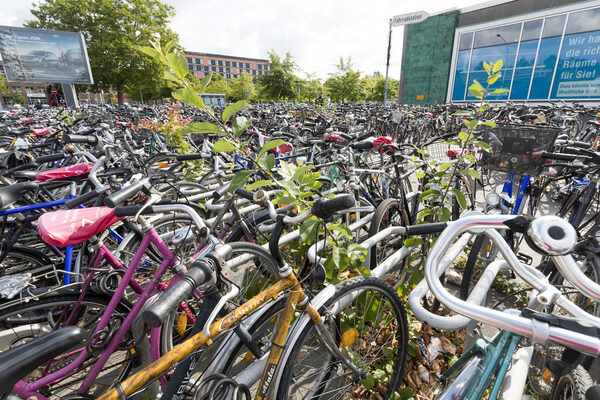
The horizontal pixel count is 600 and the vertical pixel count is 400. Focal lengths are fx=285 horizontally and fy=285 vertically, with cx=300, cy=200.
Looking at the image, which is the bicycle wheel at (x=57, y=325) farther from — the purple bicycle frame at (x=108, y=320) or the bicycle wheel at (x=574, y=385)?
the bicycle wheel at (x=574, y=385)

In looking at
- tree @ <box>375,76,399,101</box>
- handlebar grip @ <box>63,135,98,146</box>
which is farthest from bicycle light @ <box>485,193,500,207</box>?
tree @ <box>375,76,399,101</box>

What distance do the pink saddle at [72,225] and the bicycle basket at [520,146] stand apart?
3315mm

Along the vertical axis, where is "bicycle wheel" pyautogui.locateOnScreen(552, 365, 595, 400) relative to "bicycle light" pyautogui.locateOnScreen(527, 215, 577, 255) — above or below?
below

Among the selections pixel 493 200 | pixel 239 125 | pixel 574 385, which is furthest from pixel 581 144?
pixel 239 125

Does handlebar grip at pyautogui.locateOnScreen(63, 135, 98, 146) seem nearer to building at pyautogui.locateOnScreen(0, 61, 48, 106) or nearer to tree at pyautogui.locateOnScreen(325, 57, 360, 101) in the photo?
tree at pyautogui.locateOnScreen(325, 57, 360, 101)

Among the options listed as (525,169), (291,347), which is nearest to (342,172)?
(525,169)

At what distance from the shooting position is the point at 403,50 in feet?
100

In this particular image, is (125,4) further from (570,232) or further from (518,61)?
(570,232)

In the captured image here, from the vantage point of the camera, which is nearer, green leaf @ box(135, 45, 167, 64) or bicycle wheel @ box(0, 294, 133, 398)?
green leaf @ box(135, 45, 167, 64)

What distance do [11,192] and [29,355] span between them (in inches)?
81.0

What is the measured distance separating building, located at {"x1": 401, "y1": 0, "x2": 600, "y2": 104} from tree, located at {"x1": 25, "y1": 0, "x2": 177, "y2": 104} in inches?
962

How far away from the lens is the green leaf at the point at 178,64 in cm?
128

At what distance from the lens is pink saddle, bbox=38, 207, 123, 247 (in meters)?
1.47

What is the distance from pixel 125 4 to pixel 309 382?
34.9m
